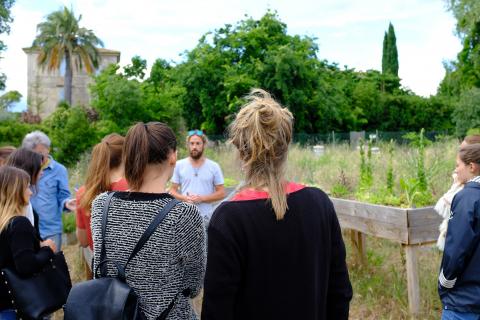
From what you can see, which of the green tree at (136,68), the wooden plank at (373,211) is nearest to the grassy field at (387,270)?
the wooden plank at (373,211)

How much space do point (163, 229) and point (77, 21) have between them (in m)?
45.3

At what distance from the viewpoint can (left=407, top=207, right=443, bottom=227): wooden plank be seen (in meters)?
4.56

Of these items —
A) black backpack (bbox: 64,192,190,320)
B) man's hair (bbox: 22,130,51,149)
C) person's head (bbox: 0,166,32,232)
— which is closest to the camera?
black backpack (bbox: 64,192,190,320)

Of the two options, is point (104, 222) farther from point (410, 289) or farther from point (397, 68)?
point (397, 68)

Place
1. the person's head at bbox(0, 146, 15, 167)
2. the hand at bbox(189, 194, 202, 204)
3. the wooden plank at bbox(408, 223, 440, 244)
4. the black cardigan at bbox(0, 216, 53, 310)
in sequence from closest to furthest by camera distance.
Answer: the black cardigan at bbox(0, 216, 53, 310) → the person's head at bbox(0, 146, 15, 167) → the wooden plank at bbox(408, 223, 440, 244) → the hand at bbox(189, 194, 202, 204)

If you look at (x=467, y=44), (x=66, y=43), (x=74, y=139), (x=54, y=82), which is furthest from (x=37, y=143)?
(x=54, y=82)

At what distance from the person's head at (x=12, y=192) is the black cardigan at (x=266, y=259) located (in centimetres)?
180

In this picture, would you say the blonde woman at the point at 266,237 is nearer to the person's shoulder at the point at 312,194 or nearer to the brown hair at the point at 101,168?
the person's shoulder at the point at 312,194

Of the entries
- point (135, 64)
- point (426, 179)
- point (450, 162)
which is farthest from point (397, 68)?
point (426, 179)

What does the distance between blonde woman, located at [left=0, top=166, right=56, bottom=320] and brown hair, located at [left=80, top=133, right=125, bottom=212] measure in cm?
37

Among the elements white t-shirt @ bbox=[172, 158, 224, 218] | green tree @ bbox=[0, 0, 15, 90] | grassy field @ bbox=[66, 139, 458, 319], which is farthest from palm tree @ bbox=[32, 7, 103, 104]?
white t-shirt @ bbox=[172, 158, 224, 218]

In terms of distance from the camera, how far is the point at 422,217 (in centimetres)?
461

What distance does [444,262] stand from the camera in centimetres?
299

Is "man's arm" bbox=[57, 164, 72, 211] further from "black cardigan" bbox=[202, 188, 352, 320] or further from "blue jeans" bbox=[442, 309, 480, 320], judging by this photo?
"blue jeans" bbox=[442, 309, 480, 320]
